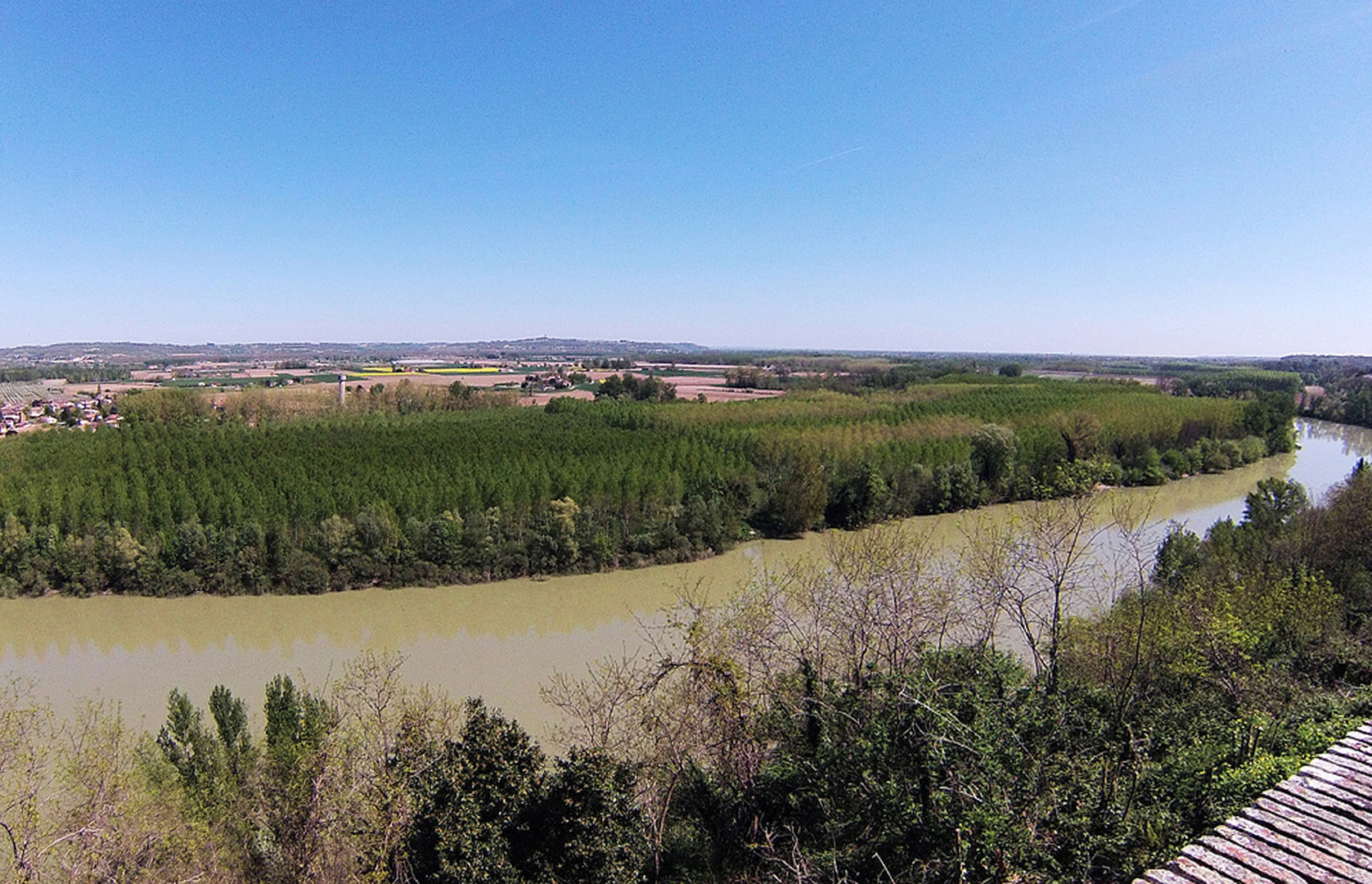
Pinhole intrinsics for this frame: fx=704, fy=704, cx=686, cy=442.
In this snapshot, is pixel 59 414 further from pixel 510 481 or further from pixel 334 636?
pixel 334 636

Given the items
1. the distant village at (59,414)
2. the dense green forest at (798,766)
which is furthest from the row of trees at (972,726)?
the distant village at (59,414)

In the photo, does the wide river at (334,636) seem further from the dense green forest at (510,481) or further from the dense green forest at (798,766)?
the dense green forest at (798,766)

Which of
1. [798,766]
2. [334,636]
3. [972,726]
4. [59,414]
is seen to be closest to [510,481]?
[334,636]

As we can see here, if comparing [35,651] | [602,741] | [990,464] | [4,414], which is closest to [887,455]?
[990,464]

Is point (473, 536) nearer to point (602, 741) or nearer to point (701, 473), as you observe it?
point (701, 473)

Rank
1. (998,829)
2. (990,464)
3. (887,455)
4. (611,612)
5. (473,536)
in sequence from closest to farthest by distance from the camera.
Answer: (998,829)
(611,612)
(473,536)
(887,455)
(990,464)

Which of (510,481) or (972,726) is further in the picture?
(510,481)

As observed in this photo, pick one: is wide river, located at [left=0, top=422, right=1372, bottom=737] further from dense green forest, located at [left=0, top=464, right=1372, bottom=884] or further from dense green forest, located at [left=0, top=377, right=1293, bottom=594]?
dense green forest, located at [left=0, top=464, right=1372, bottom=884]

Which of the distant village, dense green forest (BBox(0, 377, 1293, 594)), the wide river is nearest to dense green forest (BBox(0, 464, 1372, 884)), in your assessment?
dense green forest (BBox(0, 377, 1293, 594))
